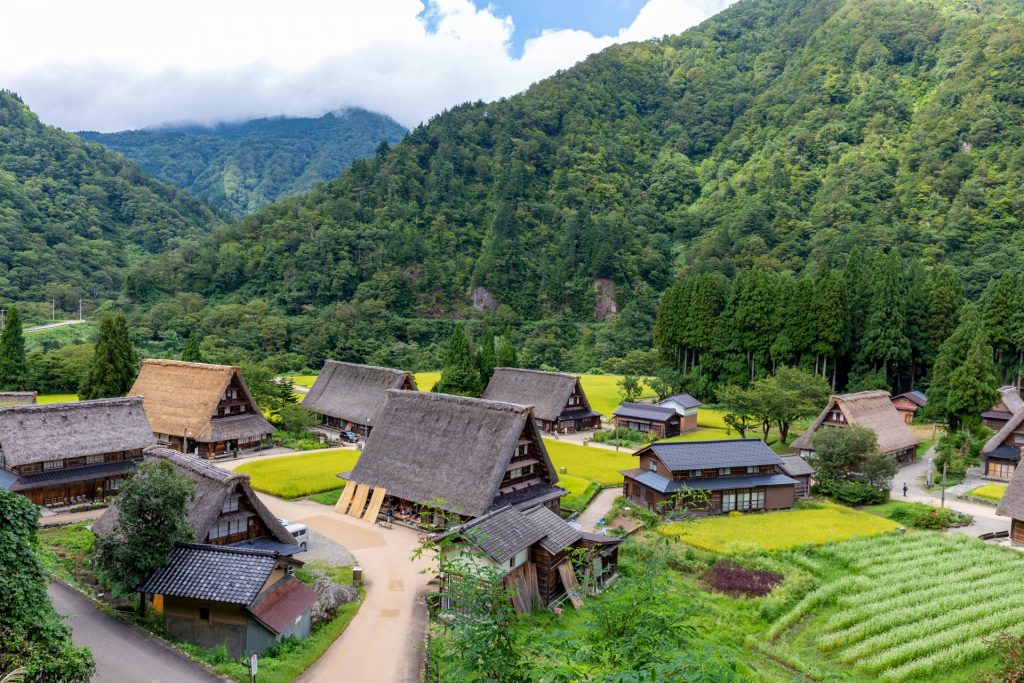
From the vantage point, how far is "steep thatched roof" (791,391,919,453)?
38.9 m

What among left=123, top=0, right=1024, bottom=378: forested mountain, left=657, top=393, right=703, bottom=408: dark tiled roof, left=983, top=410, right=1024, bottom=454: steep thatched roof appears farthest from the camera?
left=123, top=0, right=1024, bottom=378: forested mountain

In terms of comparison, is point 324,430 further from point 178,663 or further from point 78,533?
point 178,663

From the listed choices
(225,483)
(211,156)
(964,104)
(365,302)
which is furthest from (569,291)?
(211,156)

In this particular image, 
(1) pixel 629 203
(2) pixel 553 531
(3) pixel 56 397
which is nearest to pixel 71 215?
(3) pixel 56 397

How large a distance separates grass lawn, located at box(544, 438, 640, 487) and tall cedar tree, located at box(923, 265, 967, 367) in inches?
1106

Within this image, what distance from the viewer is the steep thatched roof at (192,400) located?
1513 inches

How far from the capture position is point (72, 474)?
28.5m

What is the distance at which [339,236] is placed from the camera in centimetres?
9456

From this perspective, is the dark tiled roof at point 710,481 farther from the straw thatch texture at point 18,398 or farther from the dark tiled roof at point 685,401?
the straw thatch texture at point 18,398

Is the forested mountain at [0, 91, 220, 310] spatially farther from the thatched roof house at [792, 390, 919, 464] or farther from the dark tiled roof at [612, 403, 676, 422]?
the thatched roof house at [792, 390, 919, 464]

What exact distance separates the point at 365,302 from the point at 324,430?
40.8 m

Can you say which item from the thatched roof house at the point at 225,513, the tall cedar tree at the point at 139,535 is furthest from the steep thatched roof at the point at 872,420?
the tall cedar tree at the point at 139,535

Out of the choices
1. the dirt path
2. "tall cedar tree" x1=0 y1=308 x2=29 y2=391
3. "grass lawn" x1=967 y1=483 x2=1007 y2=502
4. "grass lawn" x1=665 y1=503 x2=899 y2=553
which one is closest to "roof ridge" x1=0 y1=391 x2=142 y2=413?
the dirt path

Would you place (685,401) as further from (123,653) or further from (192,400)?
(123,653)
